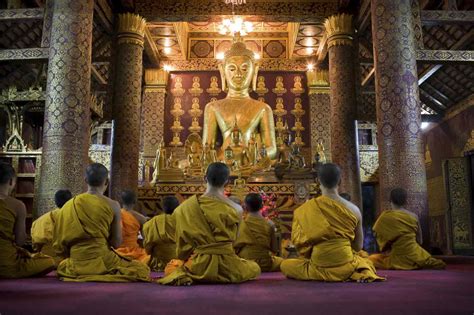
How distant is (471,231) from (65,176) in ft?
22.6

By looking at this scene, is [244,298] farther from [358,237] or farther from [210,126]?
[210,126]

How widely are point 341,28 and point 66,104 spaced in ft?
19.1

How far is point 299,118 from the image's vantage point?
39.7 ft

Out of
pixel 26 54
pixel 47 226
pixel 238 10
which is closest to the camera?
pixel 47 226

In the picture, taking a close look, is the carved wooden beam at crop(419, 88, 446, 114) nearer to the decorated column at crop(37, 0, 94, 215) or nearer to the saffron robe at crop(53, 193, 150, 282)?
the decorated column at crop(37, 0, 94, 215)

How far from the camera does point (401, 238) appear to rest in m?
5.05

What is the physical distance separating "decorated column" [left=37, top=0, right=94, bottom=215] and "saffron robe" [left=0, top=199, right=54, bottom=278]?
169 centimetres

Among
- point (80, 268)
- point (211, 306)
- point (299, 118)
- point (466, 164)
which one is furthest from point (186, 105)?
point (211, 306)

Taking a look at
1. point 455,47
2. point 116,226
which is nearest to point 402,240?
point 116,226

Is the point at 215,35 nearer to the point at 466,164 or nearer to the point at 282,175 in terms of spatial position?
the point at 282,175

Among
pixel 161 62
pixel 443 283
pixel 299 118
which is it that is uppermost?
pixel 161 62

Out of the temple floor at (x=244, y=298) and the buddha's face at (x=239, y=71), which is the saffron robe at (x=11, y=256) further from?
the buddha's face at (x=239, y=71)

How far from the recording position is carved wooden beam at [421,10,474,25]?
7320 mm

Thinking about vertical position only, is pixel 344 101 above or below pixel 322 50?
below
